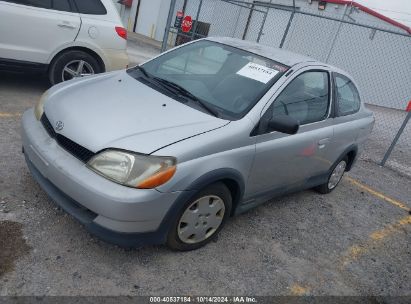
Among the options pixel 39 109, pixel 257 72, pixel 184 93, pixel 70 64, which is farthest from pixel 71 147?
pixel 70 64

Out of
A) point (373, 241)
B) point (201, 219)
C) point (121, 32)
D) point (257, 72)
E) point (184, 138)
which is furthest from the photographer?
point (121, 32)

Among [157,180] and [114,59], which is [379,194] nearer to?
[157,180]

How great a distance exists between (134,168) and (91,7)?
13.7ft

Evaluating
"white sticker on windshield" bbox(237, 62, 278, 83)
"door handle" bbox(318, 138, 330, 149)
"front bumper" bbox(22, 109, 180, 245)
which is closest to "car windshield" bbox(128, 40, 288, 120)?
"white sticker on windshield" bbox(237, 62, 278, 83)

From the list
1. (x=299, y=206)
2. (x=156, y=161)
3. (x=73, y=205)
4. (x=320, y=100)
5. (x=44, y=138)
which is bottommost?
(x=299, y=206)

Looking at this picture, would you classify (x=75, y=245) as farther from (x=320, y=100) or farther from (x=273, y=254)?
(x=320, y=100)

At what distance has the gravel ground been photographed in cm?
285

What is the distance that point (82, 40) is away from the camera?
5.95m

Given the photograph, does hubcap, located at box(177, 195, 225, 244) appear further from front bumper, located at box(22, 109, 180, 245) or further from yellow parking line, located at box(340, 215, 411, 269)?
yellow parking line, located at box(340, 215, 411, 269)

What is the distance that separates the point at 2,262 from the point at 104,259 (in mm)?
685

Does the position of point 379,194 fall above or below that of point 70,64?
below

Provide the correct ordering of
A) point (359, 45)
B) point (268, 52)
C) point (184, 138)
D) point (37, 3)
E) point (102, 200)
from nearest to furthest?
point (102, 200) < point (184, 138) < point (268, 52) < point (37, 3) < point (359, 45)

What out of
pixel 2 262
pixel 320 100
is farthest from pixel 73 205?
pixel 320 100

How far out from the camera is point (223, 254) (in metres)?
3.45
